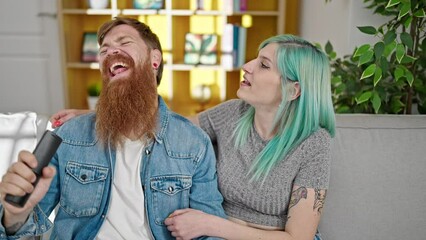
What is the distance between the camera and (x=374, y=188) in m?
1.36

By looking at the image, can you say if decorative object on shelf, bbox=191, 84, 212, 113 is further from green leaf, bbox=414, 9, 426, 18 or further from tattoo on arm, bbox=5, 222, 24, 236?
tattoo on arm, bbox=5, 222, 24, 236

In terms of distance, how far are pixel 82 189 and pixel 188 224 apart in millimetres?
293

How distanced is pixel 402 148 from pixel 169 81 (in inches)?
83.6

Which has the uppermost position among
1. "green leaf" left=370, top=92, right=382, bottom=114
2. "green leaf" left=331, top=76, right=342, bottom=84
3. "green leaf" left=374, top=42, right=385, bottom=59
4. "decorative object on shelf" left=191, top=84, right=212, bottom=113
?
"green leaf" left=374, top=42, right=385, bottom=59

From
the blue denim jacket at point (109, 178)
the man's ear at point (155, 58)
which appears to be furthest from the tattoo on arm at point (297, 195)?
the man's ear at point (155, 58)

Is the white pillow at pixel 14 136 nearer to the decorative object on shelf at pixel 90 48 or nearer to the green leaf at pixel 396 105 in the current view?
the green leaf at pixel 396 105

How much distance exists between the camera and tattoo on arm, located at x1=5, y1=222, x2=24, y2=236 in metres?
0.98

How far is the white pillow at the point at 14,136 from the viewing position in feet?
4.21

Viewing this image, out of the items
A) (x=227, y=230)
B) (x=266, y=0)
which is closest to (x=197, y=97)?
(x=266, y=0)

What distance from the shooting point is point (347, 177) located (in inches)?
53.2

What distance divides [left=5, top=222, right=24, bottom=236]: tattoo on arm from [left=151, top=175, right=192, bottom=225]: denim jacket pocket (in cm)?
33

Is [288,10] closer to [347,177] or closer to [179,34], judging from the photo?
[179,34]

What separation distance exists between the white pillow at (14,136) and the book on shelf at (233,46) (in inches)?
78.4

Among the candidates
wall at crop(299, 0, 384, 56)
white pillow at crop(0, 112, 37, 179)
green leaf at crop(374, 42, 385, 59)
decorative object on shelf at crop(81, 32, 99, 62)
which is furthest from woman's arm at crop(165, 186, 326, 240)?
decorative object on shelf at crop(81, 32, 99, 62)
